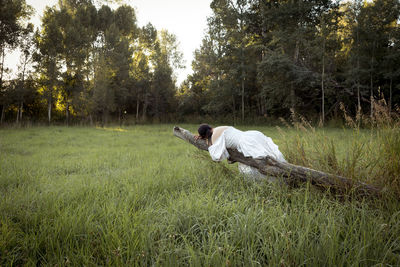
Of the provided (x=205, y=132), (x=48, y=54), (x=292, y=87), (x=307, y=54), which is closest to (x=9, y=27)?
(x=48, y=54)

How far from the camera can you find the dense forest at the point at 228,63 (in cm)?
1750

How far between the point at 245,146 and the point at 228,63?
73.0 ft

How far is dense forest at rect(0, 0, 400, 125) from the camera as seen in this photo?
17500 millimetres

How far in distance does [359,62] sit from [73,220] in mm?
23254

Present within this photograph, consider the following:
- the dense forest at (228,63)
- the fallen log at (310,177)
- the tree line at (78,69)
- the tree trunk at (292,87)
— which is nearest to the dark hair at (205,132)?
the fallen log at (310,177)

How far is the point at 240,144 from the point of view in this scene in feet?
13.4

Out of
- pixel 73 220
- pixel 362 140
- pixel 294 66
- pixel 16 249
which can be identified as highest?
pixel 294 66

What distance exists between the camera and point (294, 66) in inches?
756

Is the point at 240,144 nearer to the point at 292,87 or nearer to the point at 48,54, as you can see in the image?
the point at 292,87

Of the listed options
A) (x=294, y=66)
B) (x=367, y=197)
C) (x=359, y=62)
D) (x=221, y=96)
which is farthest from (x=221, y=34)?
(x=367, y=197)

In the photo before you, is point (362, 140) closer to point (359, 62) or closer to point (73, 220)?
point (73, 220)

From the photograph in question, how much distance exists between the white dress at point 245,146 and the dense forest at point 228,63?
16893mm

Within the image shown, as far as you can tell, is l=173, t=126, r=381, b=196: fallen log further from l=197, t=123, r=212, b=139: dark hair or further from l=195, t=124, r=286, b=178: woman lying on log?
l=197, t=123, r=212, b=139: dark hair

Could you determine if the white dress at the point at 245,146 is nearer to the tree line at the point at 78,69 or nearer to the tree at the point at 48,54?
the tree line at the point at 78,69
